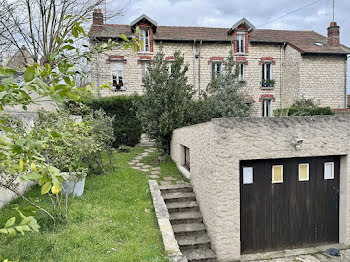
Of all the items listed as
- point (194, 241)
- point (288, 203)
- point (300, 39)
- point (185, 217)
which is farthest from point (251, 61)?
point (194, 241)

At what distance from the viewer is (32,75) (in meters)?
1.05

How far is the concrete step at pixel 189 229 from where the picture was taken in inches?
228

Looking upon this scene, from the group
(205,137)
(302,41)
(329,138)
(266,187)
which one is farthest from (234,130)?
(302,41)

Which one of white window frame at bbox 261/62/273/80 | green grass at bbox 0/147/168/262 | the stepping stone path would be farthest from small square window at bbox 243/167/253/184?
white window frame at bbox 261/62/273/80

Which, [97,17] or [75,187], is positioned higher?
[97,17]

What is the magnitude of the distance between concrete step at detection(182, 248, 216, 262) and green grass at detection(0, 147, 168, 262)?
3.53ft

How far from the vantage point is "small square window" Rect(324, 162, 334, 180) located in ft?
19.7

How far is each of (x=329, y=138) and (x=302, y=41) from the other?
54.5 ft

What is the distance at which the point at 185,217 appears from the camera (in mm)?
6199

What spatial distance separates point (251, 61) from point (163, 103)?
11721mm

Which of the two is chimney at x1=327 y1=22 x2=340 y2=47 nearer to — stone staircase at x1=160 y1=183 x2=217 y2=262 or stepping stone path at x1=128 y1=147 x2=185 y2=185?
stepping stone path at x1=128 y1=147 x2=185 y2=185

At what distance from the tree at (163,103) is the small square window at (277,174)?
175 inches

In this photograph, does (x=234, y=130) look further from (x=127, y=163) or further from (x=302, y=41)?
(x=302, y=41)

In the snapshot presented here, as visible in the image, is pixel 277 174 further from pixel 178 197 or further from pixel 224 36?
pixel 224 36
